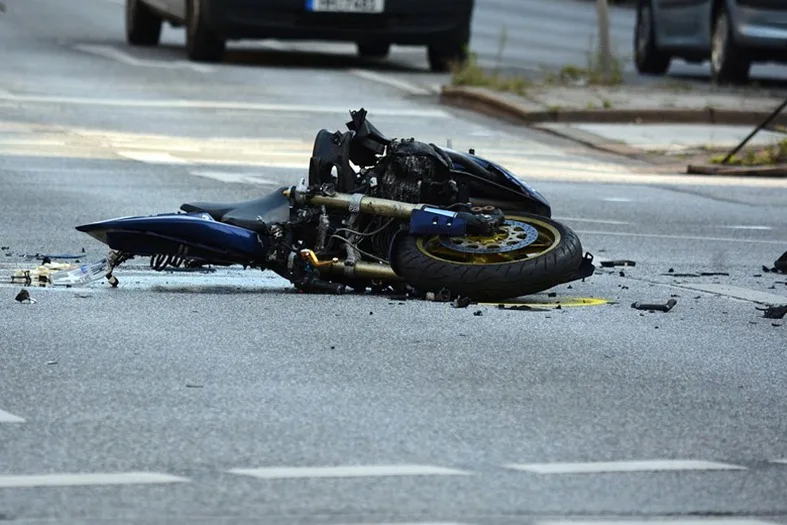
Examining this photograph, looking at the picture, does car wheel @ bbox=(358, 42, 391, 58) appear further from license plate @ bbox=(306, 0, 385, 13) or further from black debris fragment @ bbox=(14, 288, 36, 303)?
black debris fragment @ bbox=(14, 288, 36, 303)

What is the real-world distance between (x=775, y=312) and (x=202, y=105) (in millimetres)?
11447

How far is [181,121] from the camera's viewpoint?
61.5ft

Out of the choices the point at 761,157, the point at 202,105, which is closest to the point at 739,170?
the point at 761,157

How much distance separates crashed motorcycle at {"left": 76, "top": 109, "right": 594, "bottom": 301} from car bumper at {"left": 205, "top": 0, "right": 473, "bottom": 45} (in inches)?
532

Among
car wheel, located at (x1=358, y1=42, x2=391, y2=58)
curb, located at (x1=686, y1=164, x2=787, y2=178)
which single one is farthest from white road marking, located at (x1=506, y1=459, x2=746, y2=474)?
car wheel, located at (x1=358, y1=42, x2=391, y2=58)

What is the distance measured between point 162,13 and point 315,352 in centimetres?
1878

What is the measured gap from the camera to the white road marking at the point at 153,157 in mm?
15852

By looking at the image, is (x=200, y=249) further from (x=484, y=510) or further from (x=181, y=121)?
(x=181, y=121)

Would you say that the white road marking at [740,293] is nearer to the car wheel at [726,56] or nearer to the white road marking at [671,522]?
the white road marking at [671,522]

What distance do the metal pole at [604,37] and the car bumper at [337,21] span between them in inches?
61.9

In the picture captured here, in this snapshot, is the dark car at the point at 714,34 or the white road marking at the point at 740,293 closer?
the white road marking at the point at 740,293

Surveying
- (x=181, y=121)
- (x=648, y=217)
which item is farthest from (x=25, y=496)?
(x=181, y=121)

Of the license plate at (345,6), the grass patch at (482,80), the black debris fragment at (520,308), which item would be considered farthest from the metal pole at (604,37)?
the black debris fragment at (520,308)

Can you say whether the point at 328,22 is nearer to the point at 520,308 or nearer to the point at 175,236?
the point at 175,236
